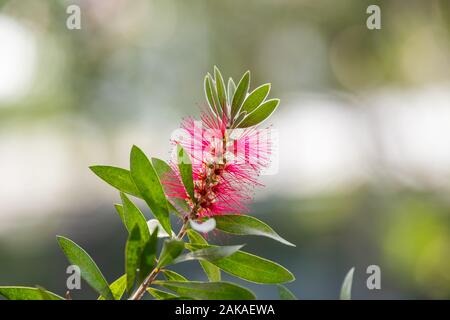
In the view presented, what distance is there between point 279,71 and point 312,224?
842 mm

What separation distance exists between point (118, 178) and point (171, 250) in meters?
0.09

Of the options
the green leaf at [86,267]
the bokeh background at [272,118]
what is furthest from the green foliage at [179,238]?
the bokeh background at [272,118]

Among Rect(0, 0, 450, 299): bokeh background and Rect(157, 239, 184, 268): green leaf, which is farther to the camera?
Rect(0, 0, 450, 299): bokeh background

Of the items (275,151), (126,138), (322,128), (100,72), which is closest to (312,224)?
(322,128)

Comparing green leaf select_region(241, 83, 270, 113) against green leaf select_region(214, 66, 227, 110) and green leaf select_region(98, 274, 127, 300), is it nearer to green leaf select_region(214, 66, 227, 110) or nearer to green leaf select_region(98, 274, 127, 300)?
green leaf select_region(214, 66, 227, 110)

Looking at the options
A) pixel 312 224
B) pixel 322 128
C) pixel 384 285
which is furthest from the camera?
pixel 322 128

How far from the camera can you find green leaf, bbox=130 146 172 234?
1.37 ft

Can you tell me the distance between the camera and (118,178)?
1.47 ft

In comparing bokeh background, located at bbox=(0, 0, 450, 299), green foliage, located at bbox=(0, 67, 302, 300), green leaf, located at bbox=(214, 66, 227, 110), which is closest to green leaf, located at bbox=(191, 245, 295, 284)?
green foliage, located at bbox=(0, 67, 302, 300)

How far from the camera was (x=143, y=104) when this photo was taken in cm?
302

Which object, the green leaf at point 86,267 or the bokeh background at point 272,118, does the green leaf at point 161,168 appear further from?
the bokeh background at point 272,118
